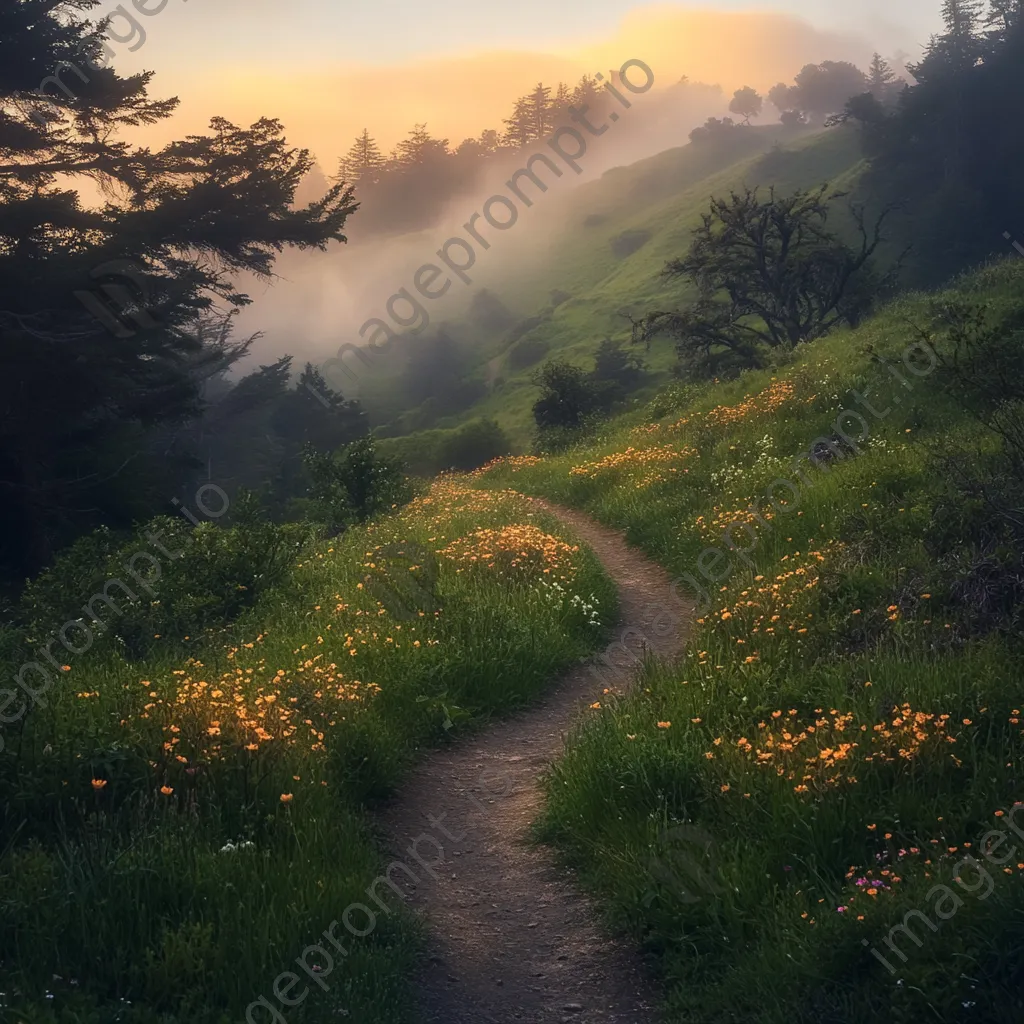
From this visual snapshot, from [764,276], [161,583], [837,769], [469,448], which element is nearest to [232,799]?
[837,769]

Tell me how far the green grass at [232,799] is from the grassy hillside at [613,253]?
121 ft

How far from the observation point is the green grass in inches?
141

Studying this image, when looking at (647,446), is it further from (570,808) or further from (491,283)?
(491,283)

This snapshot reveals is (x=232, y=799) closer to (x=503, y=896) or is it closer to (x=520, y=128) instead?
(x=503, y=896)

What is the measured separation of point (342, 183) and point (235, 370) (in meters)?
32.9

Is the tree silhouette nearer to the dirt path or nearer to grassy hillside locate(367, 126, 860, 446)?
grassy hillside locate(367, 126, 860, 446)

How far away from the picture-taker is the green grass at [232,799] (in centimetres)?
358

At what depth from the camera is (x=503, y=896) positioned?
4.92 m

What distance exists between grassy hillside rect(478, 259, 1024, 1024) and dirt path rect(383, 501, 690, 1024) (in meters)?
0.24

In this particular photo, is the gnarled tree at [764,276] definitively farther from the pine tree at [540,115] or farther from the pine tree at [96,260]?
the pine tree at [540,115]

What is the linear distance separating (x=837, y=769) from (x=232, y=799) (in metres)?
3.30

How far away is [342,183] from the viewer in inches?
786

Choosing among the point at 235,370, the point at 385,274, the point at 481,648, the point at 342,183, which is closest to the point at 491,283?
the point at 385,274

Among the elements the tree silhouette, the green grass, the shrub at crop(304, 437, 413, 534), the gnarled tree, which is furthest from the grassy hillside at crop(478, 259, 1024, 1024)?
the tree silhouette
